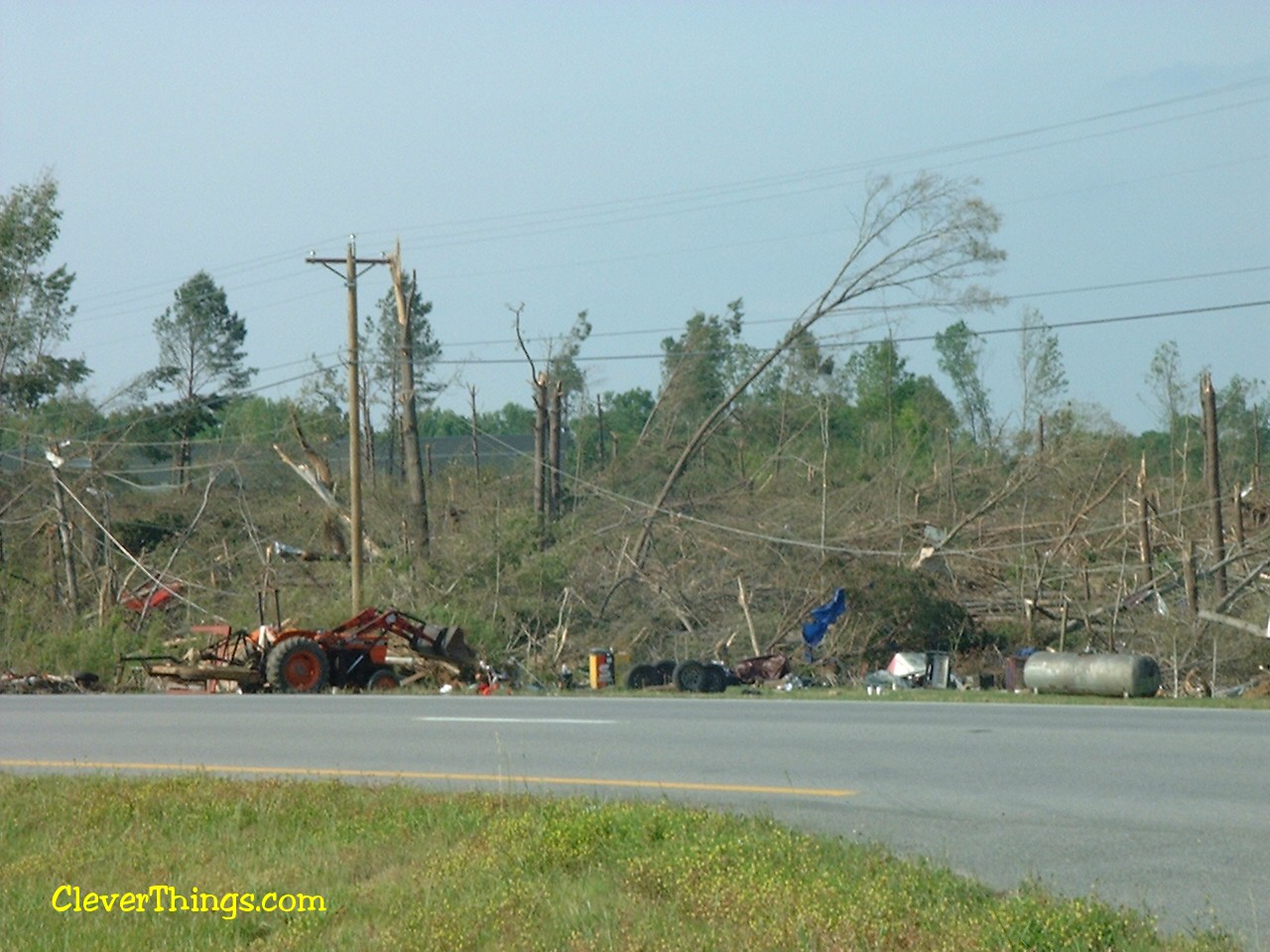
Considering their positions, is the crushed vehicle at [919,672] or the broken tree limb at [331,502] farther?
the broken tree limb at [331,502]

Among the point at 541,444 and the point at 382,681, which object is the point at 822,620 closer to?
the point at 382,681

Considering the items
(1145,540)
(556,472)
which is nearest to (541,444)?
(556,472)

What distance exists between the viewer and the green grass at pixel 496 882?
6207 millimetres

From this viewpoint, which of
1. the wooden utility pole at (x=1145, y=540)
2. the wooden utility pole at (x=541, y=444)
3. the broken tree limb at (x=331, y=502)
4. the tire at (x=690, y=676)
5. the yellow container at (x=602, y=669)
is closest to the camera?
the tire at (x=690, y=676)

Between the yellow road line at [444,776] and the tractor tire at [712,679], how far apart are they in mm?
9751

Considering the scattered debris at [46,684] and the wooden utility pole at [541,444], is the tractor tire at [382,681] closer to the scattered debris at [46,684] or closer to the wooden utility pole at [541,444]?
the scattered debris at [46,684]

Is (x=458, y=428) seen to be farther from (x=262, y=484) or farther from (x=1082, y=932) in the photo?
(x=1082, y=932)

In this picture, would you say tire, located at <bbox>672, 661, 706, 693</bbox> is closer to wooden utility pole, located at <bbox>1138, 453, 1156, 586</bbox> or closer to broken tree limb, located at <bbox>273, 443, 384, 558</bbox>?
wooden utility pole, located at <bbox>1138, 453, 1156, 586</bbox>

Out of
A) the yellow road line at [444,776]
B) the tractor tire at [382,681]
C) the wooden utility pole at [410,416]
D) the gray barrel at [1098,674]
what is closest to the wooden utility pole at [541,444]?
the wooden utility pole at [410,416]

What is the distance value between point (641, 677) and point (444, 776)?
37.3ft

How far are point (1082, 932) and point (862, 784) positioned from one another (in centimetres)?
460

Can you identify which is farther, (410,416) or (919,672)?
(410,416)

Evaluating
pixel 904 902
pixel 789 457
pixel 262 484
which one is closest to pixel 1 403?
pixel 262 484

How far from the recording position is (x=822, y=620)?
2777cm
